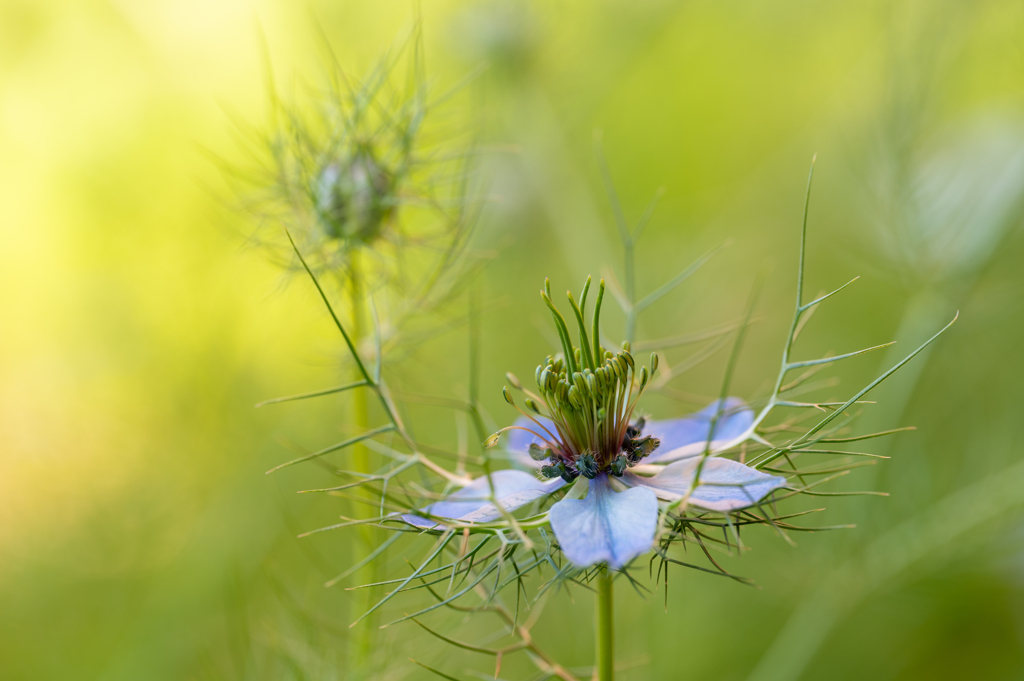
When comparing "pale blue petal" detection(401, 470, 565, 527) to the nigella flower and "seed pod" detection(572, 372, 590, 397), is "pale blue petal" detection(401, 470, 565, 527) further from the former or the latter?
"seed pod" detection(572, 372, 590, 397)

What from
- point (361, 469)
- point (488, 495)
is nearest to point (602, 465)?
point (488, 495)

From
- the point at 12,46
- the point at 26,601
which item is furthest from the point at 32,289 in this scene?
the point at 26,601

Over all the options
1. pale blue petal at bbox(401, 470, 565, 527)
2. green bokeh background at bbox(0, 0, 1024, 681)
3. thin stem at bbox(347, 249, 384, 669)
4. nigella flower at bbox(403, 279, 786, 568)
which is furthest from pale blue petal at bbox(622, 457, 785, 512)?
green bokeh background at bbox(0, 0, 1024, 681)

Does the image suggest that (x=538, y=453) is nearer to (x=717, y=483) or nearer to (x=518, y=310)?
(x=717, y=483)

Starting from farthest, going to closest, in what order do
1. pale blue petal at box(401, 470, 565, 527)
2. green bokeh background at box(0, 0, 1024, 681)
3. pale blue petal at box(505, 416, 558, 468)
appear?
1. green bokeh background at box(0, 0, 1024, 681)
2. pale blue petal at box(505, 416, 558, 468)
3. pale blue petal at box(401, 470, 565, 527)

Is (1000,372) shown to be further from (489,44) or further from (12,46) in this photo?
(12,46)

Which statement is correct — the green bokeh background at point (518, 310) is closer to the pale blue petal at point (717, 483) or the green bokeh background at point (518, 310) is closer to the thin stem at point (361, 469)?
the thin stem at point (361, 469)
